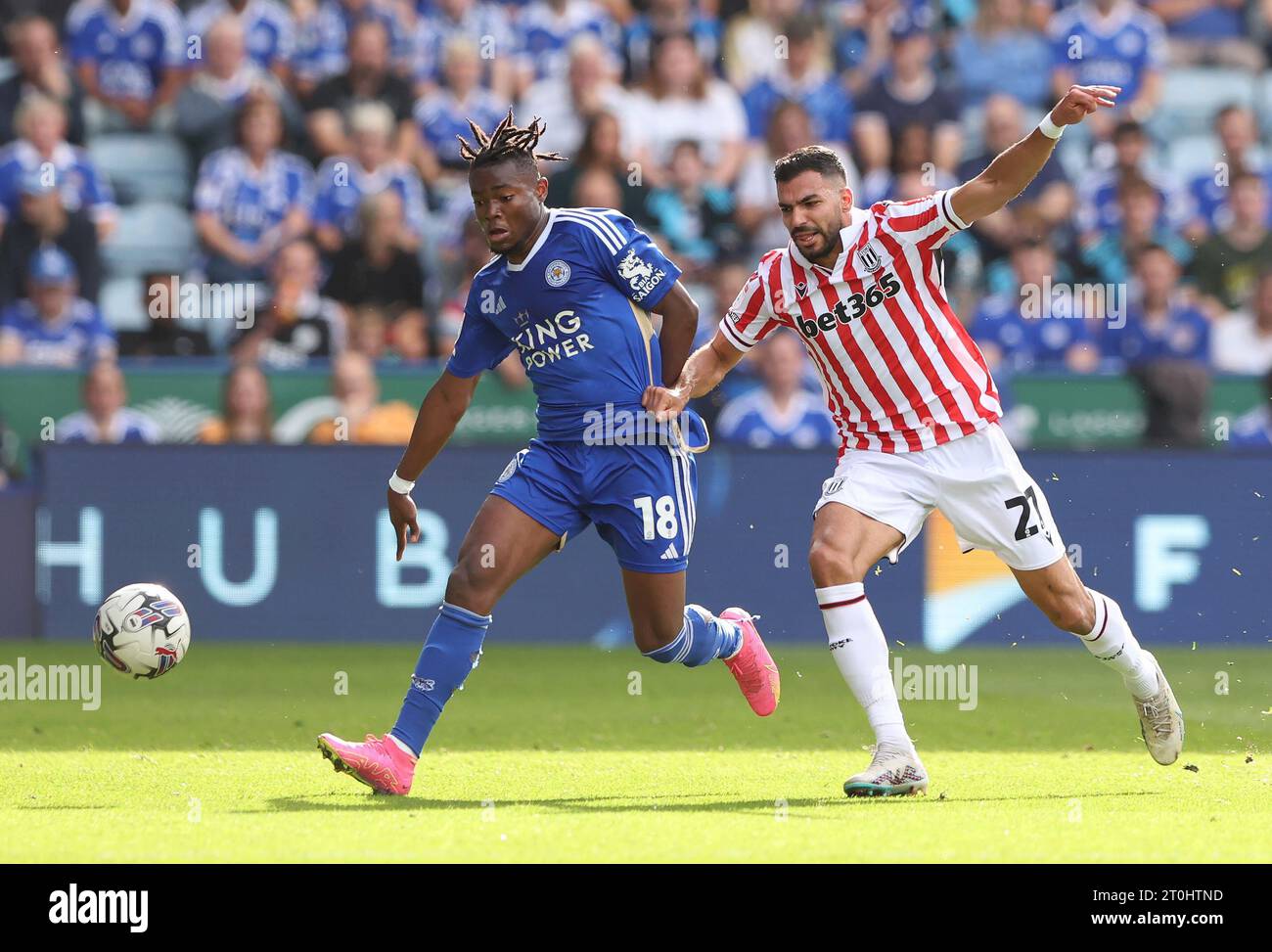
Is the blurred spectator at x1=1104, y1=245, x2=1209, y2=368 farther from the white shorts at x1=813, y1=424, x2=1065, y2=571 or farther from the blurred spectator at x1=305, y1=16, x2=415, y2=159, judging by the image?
the white shorts at x1=813, y1=424, x2=1065, y2=571

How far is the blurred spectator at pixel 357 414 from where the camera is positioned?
12250 mm

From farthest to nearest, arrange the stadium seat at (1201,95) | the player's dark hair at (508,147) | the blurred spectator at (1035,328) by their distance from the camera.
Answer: the stadium seat at (1201,95)
the blurred spectator at (1035,328)
the player's dark hair at (508,147)

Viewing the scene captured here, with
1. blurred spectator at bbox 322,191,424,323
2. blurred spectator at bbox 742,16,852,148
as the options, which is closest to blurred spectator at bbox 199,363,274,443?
blurred spectator at bbox 322,191,424,323

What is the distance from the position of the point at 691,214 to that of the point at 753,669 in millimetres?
6676

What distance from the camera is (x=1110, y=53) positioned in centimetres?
1576

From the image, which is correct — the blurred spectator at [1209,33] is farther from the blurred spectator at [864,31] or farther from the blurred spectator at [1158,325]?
the blurred spectator at [1158,325]

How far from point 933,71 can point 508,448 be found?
5.84 m

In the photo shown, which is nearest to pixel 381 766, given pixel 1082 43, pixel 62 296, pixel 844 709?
pixel 844 709

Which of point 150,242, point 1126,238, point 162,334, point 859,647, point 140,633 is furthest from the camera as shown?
point 150,242

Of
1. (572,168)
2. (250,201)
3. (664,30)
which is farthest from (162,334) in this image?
(664,30)

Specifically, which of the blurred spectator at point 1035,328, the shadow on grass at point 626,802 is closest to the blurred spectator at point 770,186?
the blurred spectator at point 1035,328

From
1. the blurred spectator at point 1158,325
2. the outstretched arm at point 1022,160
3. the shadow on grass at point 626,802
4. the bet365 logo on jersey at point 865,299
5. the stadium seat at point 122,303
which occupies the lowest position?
the shadow on grass at point 626,802

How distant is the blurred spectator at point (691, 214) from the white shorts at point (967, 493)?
7.03 m

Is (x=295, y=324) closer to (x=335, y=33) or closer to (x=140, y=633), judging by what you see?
(x=335, y=33)
